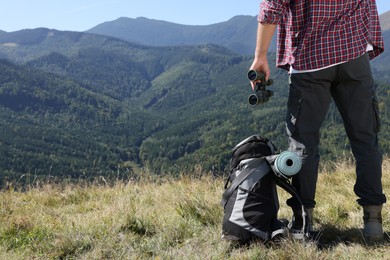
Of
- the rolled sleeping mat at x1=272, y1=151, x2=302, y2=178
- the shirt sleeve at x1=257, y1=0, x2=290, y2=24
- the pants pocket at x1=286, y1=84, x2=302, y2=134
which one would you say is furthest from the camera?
the pants pocket at x1=286, y1=84, x2=302, y2=134

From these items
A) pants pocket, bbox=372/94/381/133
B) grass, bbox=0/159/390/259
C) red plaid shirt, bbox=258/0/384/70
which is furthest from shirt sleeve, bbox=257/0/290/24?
grass, bbox=0/159/390/259

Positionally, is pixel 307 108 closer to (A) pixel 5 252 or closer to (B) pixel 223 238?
(B) pixel 223 238

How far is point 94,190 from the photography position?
578 centimetres

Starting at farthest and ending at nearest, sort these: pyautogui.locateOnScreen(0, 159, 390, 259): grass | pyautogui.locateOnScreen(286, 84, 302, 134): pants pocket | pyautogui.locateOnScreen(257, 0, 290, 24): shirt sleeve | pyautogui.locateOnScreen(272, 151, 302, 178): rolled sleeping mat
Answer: pyautogui.locateOnScreen(286, 84, 302, 134): pants pocket → pyautogui.locateOnScreen(257, 0, 290, 24): shirt sleeve → pyautogui.locateOnScreen(272, 151, 302, 178): rolled sleeping mat → pyautogui.locateOnScreen(0, 159, 390, 259): grass

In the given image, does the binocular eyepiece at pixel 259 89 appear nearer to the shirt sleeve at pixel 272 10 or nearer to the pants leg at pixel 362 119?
the shirt sleeve at pixel 272 10

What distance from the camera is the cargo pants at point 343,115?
9.92ft

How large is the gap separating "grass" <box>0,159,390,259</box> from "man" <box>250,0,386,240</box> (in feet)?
1.33

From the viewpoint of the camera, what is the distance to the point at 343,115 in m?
3.17

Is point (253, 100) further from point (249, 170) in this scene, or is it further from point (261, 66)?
point (249, 170)

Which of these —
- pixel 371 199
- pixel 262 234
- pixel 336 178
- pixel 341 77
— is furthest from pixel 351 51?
pixel 336 178

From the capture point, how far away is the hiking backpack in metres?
2.88

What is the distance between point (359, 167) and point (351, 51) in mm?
943

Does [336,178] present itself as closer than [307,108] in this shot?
No

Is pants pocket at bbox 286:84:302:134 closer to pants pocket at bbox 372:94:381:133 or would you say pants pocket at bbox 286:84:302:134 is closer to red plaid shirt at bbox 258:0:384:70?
red plaid shirt at bbox 258:0:384:70
